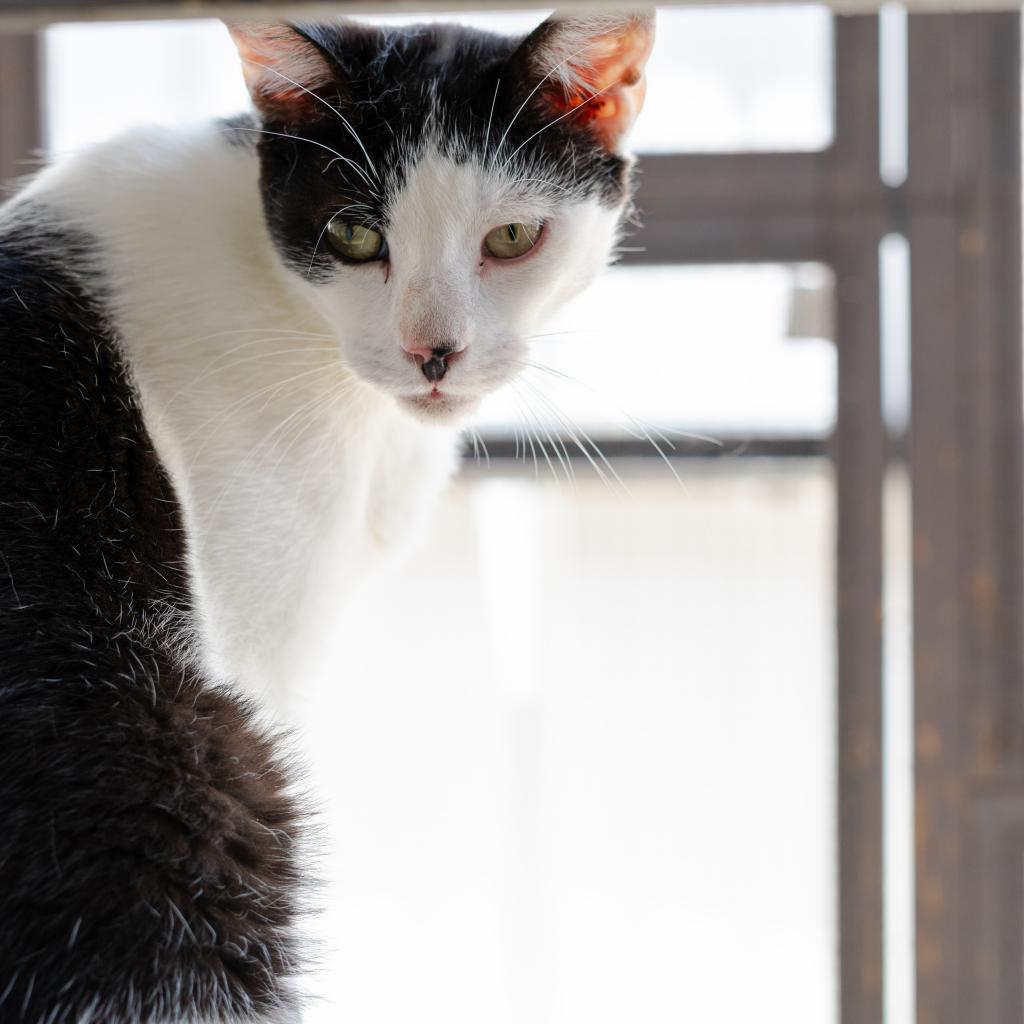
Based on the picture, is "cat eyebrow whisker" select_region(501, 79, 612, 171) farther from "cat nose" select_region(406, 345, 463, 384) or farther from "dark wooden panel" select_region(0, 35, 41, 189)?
"dark wooden panel" select_region(0, 35, 41, 189)

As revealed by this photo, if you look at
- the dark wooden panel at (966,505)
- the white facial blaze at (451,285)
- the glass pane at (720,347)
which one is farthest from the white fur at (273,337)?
the dark wooden panel at (966,505)

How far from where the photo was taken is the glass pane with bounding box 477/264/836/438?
1.54 m

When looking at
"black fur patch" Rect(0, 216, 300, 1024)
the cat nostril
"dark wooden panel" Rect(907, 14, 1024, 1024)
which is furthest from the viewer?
"dark wooden panel" Rect(907, 14, 1024, 1024)

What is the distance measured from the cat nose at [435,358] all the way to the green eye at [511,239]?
8cm

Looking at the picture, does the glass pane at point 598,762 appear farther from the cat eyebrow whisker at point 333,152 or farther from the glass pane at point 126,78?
the cat eyebrow whisker at point 333,152

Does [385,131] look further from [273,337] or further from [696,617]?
[696,617]

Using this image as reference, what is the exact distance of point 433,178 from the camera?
0.67 m

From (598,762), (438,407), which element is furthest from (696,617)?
(438,407)

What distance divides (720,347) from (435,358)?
961mm

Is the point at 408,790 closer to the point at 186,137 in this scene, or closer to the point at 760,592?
the point at 760,592

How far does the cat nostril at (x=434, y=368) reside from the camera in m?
0.65

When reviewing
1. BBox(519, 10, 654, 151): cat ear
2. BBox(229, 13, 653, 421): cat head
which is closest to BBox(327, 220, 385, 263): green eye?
BBox(229, 13, 653, 421): cat head

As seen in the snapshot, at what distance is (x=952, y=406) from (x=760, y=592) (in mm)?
367

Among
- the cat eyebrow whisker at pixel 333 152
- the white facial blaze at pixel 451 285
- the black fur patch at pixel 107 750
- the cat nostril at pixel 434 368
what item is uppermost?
the cat eyebrow whisker at pixel 333 152
